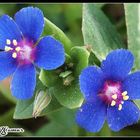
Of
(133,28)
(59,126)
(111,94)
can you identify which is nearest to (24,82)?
(111,94)

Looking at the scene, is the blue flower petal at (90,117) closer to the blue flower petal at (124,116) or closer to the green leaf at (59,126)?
the blue flower petal at (124,116)

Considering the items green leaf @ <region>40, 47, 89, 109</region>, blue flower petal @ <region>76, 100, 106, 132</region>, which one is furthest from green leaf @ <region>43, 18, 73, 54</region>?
blue flower petal @ <region>76, 100, 106, 132</region>

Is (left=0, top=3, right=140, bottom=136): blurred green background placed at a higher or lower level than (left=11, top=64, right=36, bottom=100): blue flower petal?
lower

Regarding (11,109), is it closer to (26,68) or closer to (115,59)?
(26,68)

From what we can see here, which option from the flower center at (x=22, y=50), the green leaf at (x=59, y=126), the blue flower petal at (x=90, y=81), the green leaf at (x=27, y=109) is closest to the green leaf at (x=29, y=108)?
the green leaf at (x=27, y=109)

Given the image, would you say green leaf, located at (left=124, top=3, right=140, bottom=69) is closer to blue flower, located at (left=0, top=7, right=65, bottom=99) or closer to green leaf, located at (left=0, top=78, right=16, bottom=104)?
blue flower, located at (left=0, top=7, right=65, bottom=99)

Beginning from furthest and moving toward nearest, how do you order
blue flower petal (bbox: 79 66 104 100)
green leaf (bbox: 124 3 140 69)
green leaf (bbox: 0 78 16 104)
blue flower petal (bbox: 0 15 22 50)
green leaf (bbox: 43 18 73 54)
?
green leaf (bbox: 0 78 16 104), green leaf (bbox: 124 3 140 69), green leaf (bbox: 43 18 73 54), blue flower petal (bbox: 0 15 22 50), blue flower petal (bbox: 79 66 104 100)

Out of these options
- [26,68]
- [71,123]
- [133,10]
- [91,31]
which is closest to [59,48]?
[26,68]

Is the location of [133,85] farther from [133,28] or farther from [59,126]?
[59,126]
